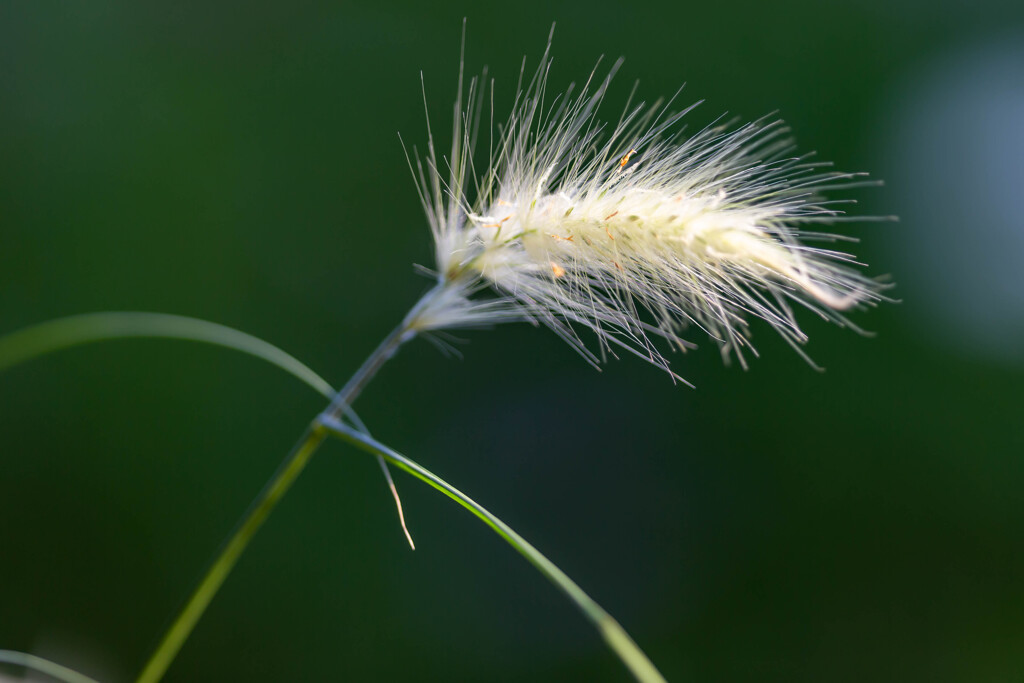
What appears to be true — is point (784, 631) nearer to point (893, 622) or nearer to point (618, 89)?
point (893, 622)

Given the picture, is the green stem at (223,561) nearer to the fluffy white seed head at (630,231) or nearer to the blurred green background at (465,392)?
the fluffy white seed head at (630,231)

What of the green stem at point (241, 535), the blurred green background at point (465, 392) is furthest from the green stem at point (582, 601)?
the blurred green background at point (465, 392)

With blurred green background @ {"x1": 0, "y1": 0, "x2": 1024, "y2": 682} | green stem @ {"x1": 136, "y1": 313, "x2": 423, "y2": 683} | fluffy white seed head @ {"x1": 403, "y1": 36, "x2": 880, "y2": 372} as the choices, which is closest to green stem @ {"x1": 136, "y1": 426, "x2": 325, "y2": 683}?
green stem @ {"x1": 136, "y1": 313, "x2": 423, "y2": 683}

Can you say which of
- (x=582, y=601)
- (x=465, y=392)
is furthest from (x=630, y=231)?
(x=465, y=392)

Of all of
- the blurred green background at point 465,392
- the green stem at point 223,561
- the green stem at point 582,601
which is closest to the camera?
the green stem at point 582,601

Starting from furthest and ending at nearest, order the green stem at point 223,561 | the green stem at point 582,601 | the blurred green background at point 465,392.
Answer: the blurred green background at point 465,392 < the green stem at point 223,561 < the green stem at point 582,601

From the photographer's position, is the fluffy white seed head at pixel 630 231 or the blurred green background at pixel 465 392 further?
the blurred green background at pixel 465 392

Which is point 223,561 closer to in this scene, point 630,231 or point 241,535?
point 241,535
